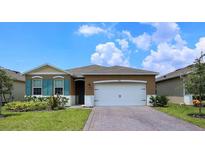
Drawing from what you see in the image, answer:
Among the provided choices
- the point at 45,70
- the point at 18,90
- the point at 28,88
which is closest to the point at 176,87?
the point at 45,70

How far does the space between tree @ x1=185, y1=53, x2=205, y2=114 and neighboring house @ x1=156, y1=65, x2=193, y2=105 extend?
6024mm

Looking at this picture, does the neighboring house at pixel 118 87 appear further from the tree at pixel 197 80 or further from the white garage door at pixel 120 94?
the tree at pixel 197 80

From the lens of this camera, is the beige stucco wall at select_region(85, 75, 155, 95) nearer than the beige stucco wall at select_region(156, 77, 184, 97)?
Yes

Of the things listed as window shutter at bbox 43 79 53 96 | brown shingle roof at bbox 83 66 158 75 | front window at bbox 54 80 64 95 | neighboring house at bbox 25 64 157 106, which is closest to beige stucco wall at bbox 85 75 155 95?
neighboring house at bbox 25 64 157 106

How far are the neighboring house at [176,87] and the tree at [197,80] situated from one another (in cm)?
602

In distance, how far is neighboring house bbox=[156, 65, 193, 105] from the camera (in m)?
23.2

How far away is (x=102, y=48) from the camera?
2225cm

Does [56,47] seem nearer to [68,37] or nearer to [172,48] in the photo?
[68,37]

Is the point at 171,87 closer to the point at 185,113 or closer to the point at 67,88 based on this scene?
the point at 185,113

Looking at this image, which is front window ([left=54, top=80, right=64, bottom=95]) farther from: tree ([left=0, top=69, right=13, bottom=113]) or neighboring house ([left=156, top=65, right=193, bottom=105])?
neighboring house ([left=156, top=65, right=193, bottom=105])

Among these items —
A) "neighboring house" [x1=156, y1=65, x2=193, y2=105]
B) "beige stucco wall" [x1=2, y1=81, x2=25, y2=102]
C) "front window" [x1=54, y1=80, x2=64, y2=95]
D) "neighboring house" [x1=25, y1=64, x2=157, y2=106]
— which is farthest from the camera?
"beige stucco wall" [x1=2, y1=81, x2=25, y2=102]

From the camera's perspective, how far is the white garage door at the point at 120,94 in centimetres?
2216

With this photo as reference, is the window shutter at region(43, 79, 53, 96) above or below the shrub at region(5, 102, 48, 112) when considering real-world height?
above

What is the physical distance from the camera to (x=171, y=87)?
2797 centimetres
